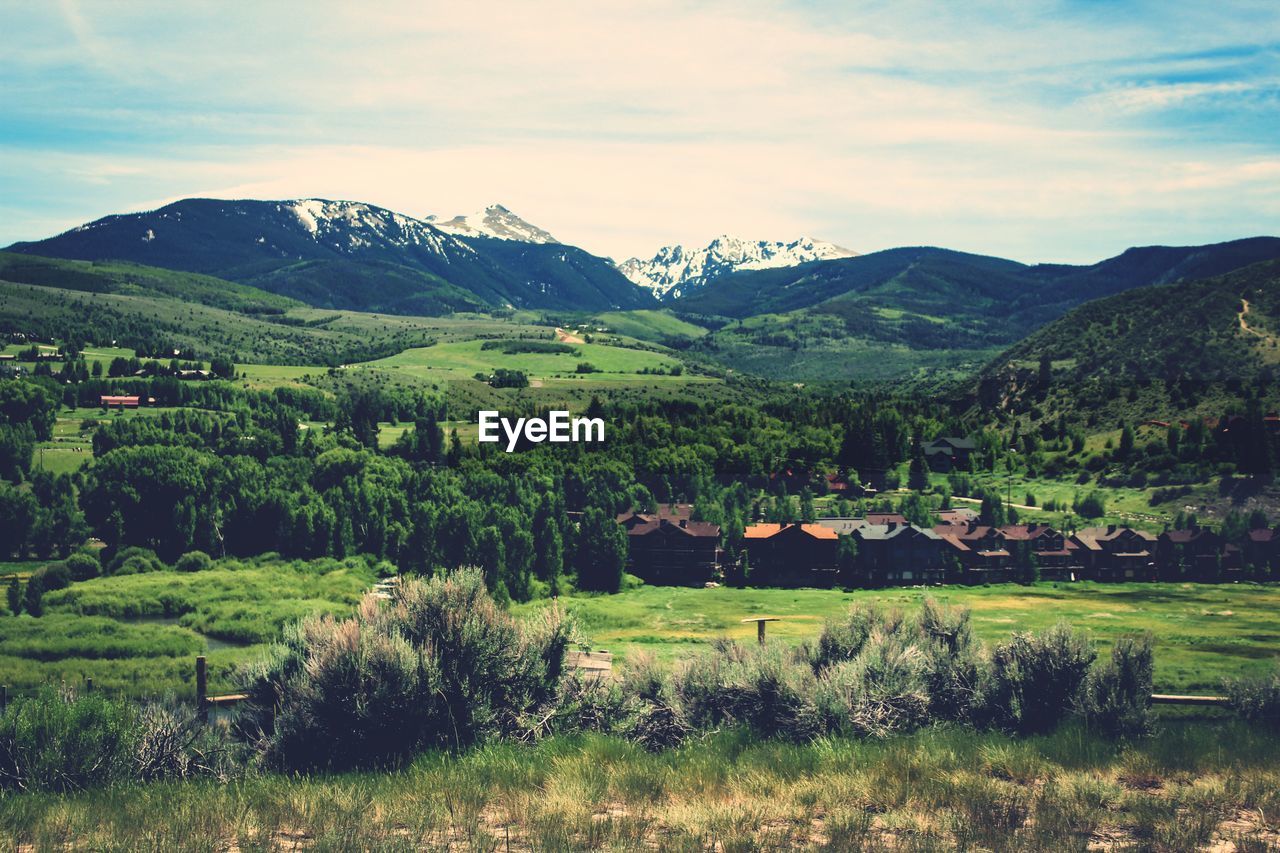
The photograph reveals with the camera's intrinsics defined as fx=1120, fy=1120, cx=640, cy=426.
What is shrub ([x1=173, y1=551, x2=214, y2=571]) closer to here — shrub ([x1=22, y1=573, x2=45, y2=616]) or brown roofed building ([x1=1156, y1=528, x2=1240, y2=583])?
shrub ([x1=22, y1=573, x2=45, y2=616])

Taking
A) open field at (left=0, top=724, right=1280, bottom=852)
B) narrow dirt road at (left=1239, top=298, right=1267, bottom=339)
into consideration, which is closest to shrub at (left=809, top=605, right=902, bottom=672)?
open field at (left=0, top=724, right=1280, bottom=852)

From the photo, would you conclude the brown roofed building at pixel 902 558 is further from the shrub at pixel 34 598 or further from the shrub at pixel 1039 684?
the shrub at pixel 34 598

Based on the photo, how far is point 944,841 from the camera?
25.2 metres

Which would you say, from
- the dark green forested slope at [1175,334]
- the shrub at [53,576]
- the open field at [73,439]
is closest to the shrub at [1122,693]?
the shrub at [53,576]

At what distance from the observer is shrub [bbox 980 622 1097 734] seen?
37062mm

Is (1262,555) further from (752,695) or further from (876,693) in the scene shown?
(752,695)

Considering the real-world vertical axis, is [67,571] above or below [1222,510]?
below

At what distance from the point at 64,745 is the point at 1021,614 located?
178ft

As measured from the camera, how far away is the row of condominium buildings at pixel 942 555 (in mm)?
80375

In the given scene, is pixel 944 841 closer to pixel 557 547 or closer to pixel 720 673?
pixel 720 673

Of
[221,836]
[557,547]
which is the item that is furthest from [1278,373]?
[221,836]

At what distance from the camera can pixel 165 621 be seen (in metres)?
79.1

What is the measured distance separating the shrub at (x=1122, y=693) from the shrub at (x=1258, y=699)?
3802 mm

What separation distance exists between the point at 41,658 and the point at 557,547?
115 feet
